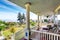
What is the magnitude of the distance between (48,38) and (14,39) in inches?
90.9

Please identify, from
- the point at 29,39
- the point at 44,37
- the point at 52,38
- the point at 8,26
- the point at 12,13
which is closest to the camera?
the point at 52,38

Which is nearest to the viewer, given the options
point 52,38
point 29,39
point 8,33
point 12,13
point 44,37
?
point 52,38

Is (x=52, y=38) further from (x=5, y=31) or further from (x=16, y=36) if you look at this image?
(x=5, y=31)

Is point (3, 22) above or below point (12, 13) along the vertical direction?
below

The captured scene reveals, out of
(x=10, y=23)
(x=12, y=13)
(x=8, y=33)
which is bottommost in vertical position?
(x=8, y=33)

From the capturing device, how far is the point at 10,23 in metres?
10.6

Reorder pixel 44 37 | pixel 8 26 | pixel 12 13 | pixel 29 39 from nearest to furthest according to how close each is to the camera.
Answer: pixel 44 37 < pixel 29 39 < pixel 8 26 < pixel 12 13

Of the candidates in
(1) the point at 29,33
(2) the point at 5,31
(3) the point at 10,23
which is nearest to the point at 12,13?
(3) the point at 10,23

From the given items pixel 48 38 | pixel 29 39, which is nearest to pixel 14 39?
pixel 29 39

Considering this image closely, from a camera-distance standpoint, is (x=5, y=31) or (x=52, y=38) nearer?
(x=52, y=38)

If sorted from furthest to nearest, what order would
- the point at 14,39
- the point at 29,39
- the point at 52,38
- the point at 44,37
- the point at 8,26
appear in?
the point at 8,26 → the point at 14,39 → the point at 29,39 → the point at 44,37 → the point at 52,38

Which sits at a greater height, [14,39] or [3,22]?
[3,22]

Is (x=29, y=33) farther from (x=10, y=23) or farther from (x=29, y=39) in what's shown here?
(x=10, y=23)

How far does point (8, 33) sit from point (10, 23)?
142 cm
